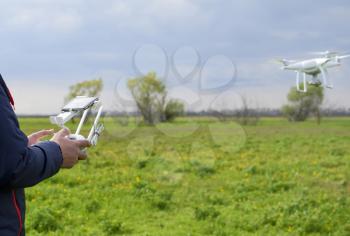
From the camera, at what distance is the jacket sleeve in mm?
2332

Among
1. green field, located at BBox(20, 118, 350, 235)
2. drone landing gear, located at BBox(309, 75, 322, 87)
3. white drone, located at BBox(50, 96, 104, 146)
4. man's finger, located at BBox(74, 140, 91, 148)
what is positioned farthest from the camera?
green field, located at BBox(20, 118, 350, 235)

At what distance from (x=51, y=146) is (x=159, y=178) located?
38.3ft

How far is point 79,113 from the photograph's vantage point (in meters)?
2.62

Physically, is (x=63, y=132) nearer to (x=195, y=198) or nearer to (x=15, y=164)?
(x=15, y=164)

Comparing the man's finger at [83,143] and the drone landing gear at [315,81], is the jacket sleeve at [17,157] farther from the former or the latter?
the drone landing gear at [315,81]

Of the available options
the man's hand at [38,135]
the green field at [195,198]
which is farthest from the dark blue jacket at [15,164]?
the green field at [195,198]

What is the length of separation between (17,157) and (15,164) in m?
0.03

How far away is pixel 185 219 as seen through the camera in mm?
9500

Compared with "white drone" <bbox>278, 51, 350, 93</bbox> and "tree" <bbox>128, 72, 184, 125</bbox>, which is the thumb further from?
"tree" <bbox>128, 72, 184, 125</bbox>

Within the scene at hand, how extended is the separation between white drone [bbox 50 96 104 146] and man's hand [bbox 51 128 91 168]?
1.0 inches

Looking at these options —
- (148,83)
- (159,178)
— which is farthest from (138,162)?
(148,83)

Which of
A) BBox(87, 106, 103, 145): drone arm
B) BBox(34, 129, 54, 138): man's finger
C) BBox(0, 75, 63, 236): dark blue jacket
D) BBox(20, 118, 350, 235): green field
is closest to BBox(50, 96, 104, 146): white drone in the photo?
BBox(87, 106, 103, 145): drone arm

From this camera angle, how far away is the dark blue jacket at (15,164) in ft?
7.67

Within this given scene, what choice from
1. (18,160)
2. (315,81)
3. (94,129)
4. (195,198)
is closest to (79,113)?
(94,129)
